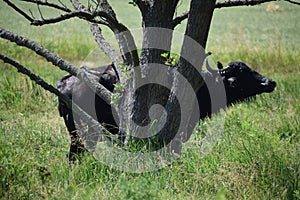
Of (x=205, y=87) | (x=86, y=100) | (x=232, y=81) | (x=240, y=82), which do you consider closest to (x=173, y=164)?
(x=86, y=100)

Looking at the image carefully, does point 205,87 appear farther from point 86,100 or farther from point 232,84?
point 86,100


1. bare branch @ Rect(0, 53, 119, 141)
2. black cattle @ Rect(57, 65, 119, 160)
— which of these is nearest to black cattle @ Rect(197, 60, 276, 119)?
black cattle @ Rect(57, 65, 119, 160)

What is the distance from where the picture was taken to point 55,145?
5.96 metres

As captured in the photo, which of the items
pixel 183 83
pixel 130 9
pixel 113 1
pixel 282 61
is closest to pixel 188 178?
pixel 183 83

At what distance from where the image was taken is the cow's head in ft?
23.7

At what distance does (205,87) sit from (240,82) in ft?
1.81

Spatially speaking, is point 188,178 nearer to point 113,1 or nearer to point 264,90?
point 264,90

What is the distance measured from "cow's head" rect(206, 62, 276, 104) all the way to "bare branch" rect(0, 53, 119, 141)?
7.99 ft

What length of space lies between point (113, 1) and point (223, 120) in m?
24.6

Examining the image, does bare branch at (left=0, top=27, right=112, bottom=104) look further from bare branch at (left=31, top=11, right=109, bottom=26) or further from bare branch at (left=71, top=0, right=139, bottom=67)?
bare branch at (left=31, top=11, right=109, bottom=26)

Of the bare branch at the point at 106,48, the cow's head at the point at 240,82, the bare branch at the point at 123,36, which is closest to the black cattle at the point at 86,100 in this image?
the bare branch at the point at 106,48

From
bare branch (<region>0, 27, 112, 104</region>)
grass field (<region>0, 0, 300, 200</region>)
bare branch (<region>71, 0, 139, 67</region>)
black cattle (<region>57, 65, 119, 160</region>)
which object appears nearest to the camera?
grass field (<region>0, 0, 300, 200</region>)

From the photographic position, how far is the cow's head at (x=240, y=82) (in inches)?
285

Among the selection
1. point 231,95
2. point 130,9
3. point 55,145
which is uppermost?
point 130,9
